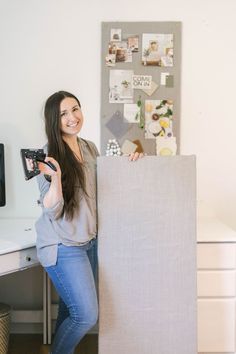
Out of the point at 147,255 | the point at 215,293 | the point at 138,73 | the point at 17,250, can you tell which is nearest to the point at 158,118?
the point at 138,73

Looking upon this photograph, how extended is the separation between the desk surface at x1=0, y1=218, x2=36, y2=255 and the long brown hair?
31 cm

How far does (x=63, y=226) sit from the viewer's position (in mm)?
1675

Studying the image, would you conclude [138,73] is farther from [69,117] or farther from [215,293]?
[215,293]

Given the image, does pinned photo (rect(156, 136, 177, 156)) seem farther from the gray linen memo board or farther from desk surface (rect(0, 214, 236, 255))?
desk surface (rect(0, 214, 236, 255))

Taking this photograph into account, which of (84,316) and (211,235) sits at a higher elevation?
(211,235)

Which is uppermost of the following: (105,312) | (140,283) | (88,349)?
(140,283)

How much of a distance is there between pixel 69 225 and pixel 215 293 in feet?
2.73

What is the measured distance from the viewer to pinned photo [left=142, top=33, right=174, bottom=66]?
2.37 m

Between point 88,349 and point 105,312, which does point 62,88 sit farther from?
point 88,349

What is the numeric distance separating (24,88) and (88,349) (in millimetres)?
1577

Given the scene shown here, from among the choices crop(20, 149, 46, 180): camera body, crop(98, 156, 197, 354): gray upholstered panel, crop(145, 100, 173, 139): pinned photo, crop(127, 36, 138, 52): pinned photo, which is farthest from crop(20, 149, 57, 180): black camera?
crop(127, 36, 138, 52): pinned photo

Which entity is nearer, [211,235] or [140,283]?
[140,283]

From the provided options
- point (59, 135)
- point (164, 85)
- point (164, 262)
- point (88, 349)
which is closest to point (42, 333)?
point (88, 349)

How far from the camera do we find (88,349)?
2316 mm
